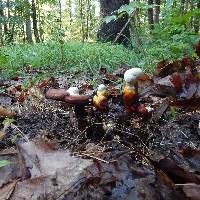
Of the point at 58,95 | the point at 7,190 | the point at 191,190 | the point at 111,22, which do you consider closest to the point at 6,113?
the point at 58,95

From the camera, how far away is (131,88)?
159 cm

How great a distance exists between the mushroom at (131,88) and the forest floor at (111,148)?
1.5 inches

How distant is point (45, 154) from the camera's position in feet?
3.51

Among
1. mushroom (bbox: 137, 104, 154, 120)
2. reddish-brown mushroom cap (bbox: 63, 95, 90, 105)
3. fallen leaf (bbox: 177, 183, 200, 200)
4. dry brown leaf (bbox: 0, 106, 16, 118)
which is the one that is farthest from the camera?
dry brown leaf (bbox: 0, 106, 16, 118)

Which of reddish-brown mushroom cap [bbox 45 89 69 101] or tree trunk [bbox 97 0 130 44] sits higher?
tree trunk [bbox 97 0 130 44]

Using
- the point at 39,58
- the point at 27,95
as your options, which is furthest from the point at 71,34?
the point at 27,95

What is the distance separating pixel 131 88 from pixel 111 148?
29cm

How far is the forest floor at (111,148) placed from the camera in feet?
3.06

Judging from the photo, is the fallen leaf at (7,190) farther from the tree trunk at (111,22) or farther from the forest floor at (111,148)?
the tree trunk at (111,22)

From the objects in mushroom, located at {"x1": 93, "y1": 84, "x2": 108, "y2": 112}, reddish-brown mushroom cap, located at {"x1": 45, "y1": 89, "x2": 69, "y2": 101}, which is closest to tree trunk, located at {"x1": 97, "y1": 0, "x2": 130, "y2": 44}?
mushroom, located at {"x1": 93, "y1": 84, "x2": 108, "y2": 112}

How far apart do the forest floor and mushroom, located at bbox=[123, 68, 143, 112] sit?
0.12 feet

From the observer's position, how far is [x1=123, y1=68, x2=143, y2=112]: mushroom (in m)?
1.54

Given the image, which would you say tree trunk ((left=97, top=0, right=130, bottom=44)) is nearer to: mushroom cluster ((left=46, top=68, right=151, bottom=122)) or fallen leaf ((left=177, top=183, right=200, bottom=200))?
mushroom cluster ((left=46, top=68, right=151, bottom=122))

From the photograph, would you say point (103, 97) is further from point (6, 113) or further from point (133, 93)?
point (6, 113)
